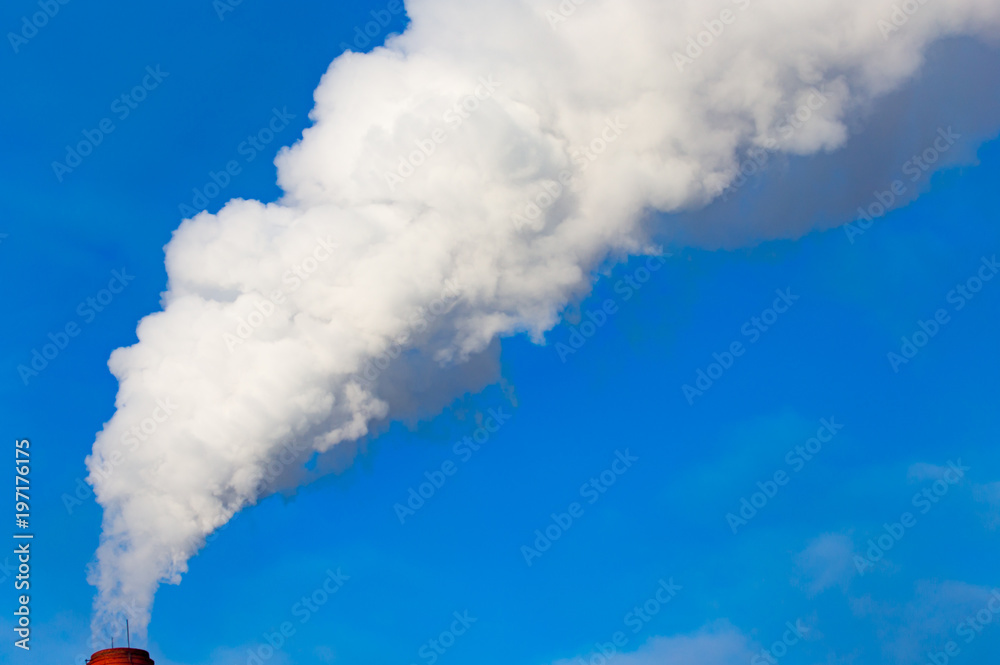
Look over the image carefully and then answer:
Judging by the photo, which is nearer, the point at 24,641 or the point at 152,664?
the point at 24,641

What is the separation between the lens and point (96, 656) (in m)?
48.8

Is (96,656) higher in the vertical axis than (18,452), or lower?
lower

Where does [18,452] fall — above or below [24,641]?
above

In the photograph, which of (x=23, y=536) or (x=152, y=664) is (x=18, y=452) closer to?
(x=23, y=536)

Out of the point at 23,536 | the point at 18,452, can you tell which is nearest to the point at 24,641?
the point at 23,536

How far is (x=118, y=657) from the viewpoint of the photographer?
48.1m

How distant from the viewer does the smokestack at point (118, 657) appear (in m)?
48.1

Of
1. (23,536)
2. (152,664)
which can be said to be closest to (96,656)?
(152,664)

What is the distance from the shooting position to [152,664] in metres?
50.3

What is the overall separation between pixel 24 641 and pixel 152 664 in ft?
23.0

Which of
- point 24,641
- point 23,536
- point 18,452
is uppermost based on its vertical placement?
point 18,452

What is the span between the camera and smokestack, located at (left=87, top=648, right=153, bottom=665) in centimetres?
4812

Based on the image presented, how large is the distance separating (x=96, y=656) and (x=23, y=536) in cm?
739

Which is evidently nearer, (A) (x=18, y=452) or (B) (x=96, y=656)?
(A) (x=18, y=452)
